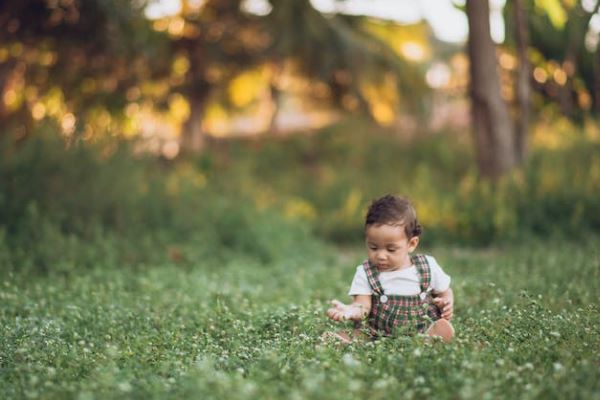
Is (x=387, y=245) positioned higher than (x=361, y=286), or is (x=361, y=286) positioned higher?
(x=387, y=245)

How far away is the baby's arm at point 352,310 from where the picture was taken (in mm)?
4797

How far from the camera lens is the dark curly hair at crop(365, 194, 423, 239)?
4.85 meters

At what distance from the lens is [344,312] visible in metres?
4.82

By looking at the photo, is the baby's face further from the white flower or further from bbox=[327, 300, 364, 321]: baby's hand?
the white flower

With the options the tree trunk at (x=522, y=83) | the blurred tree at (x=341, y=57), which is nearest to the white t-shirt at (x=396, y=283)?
the tree trunk at (x=522, y=83)

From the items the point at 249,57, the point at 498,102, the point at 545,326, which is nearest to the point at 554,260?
the point at 545,326

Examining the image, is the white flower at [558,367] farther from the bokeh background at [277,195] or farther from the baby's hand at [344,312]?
the baby's hand at [344,312]

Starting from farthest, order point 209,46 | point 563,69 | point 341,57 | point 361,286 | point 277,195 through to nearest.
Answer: point 563,69, point 209,46, point 341,57, point 277,195, point 361,286

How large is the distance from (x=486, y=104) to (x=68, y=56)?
26.7ft

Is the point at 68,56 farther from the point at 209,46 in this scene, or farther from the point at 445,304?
the point at 445,304

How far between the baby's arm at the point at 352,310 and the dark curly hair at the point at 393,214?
0.56 m

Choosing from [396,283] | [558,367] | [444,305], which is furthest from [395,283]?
[558,367]

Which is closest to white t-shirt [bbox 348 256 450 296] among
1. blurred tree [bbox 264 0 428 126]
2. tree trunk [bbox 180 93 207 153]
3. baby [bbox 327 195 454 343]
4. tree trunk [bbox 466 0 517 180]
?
baby [bbox 327 195 454 343]

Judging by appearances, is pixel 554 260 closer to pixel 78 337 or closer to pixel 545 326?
pixel 545 326
